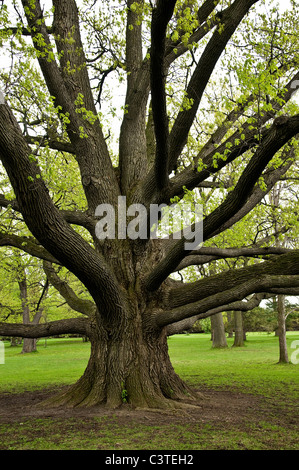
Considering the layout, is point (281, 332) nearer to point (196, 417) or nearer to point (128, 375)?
point (128, 375)

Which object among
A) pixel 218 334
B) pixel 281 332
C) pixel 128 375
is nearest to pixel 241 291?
pixel 128 375

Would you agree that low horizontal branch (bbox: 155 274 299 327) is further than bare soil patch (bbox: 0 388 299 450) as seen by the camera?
Yes

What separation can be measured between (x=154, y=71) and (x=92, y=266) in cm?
327

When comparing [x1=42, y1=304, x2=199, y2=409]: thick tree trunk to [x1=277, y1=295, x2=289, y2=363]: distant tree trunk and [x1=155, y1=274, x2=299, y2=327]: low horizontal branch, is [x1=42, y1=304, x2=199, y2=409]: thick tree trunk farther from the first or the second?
[x1=277, y1=295, x2=289, y2=363]: distant tree trunk

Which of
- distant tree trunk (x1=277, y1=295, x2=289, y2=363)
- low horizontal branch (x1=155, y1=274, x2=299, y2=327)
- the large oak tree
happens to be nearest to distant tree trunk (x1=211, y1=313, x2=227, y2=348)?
distant tree trunk (x1=277, y1=295, x2=289, y2=363)

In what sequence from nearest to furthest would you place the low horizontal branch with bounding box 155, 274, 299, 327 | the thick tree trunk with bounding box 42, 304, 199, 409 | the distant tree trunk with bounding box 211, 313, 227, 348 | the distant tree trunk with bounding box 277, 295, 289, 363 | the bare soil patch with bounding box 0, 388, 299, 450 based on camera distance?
the bare soil patch with bounding box 0, 388, 299, 450, the low horizontal branch with bounding box 155, 274, 299, 327, the thick tree trunk with bounding box 42, 304, 199, 409, the distant tree trunk with bounding box 277, 295, 289, 363, the distant tree trunk with bounding box 211, 313, 227, 348

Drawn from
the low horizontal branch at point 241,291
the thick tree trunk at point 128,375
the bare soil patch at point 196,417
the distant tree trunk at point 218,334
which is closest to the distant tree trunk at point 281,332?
the bare soil patch at point 196,417

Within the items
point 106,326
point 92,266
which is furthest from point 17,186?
point 106,326

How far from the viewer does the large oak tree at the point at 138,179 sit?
6.29 m

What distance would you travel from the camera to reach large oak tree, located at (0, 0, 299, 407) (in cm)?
629

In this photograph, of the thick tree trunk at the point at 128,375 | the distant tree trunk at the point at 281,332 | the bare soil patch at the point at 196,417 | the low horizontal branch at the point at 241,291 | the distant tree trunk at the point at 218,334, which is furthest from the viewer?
the distant tree trunk at the point at 218,334

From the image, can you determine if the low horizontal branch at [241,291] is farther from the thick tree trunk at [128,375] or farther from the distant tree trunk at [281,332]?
the distant tree trunk at [281,332]
